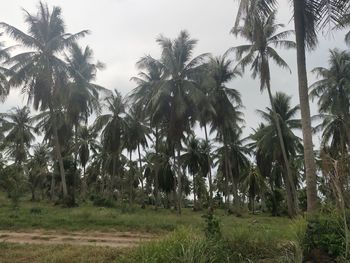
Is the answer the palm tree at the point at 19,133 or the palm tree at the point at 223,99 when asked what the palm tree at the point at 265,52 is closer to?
the palm tree at the point at 223,99

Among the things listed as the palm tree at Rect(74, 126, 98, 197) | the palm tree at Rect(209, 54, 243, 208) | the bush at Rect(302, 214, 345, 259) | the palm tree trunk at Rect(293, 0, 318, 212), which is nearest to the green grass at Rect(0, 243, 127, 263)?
the bush at Rect(302, 214, 345, 259)

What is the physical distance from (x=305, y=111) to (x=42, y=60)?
20401mm

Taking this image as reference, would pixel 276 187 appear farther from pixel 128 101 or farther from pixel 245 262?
pixel 245 262

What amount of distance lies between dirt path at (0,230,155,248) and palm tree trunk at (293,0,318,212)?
5.03m

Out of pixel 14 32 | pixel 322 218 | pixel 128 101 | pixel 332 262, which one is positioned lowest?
pixel 332 262

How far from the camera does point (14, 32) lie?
2803cm

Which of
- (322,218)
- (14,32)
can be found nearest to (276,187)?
(14,32)

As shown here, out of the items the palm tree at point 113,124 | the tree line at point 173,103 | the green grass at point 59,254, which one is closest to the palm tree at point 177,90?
the tree line at point 173,103

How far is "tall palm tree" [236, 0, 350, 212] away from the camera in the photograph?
1272 centimetres

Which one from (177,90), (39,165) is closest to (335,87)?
(177,90)

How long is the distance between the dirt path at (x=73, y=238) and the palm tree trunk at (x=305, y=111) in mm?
5029

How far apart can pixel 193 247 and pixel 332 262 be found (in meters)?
2.78

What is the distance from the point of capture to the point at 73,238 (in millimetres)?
14203

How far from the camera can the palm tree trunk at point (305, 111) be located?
12508mm
